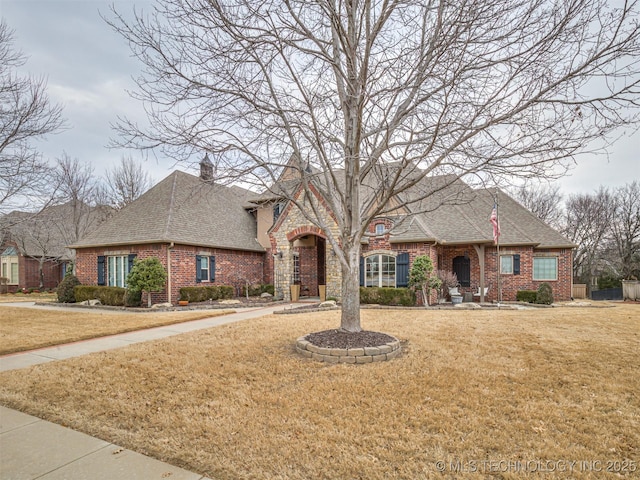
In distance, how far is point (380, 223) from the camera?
51.4ft

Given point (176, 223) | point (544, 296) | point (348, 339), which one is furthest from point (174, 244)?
point (544, 296)

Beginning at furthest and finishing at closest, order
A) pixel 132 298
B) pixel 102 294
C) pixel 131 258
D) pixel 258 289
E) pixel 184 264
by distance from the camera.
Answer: pixel 258 289
pixel 131 258
pixel 184 264
pixel 102 294
pixel 132 298

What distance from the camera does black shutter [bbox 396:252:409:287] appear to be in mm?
14859

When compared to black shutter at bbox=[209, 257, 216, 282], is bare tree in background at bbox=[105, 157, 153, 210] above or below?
above

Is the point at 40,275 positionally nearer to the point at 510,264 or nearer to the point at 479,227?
the point at 479,227

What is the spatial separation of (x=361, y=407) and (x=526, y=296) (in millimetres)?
14993

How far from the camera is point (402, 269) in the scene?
15.0 meters

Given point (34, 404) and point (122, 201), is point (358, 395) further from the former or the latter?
point (122, 201)

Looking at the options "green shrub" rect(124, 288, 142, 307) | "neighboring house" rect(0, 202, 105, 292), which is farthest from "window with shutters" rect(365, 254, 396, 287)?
"neighboring house" rect(0, 202, 105, 292)

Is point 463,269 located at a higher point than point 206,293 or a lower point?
higher

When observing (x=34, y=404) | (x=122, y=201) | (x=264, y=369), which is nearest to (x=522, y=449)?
(x=264, y=369)

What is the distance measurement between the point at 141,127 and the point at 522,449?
284 inches

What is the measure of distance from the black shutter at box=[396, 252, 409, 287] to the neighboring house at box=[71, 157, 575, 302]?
1.8 inches

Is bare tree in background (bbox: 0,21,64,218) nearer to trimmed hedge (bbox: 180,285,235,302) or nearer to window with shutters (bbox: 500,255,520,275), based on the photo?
trimmed hedge (bbox: 180,285,235,302)
